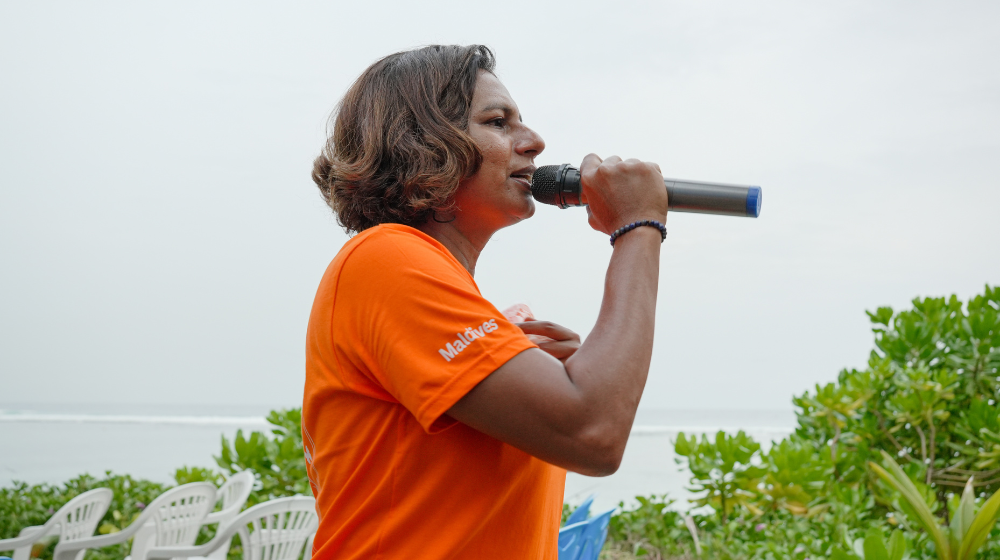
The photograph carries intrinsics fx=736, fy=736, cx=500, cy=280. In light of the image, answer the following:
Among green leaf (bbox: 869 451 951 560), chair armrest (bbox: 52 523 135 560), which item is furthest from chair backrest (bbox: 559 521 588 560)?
chair armrest (bbox: 52 523 135 560)

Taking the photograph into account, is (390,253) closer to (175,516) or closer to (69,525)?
(175,516)

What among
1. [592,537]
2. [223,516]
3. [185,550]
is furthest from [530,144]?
[223,516]

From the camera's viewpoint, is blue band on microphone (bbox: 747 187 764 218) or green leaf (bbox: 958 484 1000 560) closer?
blue band on microphone (bbox: 747 187 764 218)

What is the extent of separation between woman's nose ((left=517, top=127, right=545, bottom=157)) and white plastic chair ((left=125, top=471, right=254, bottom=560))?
2.83 m

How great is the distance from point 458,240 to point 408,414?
0.38m

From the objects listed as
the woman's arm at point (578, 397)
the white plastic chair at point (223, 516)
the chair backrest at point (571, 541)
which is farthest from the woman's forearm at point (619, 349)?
the white plastic chair at point (223, 516)

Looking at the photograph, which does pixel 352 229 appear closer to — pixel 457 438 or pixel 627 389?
pixel 457 438

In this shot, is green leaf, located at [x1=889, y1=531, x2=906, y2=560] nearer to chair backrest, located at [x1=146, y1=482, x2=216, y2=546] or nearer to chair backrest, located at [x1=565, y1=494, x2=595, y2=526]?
chair backrest, located at [x1=565, y1=494, x2=595, y2=526]

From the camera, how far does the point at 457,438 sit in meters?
0.90

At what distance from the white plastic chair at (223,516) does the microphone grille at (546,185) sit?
2.83m

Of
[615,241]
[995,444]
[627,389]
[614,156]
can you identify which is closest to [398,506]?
[627,389]

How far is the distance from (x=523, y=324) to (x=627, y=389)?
311 millimetres

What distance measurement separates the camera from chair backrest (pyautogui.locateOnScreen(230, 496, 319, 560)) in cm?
326

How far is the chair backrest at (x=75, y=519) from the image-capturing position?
3492mm
